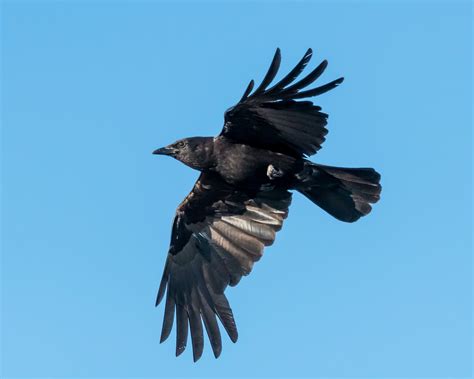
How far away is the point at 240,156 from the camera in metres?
14.8

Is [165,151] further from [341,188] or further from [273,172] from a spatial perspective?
[341,188]

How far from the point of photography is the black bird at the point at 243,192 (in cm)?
1413

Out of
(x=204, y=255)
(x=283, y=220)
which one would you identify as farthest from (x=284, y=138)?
(x=204, y=255)

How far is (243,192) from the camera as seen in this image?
1617 centimetres

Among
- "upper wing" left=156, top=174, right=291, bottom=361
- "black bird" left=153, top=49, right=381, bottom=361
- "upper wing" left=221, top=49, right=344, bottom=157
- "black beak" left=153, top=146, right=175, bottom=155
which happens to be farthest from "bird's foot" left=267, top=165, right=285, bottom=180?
"black beak" left=153, top=146, right=175, bottom=155

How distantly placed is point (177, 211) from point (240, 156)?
2.08 meters

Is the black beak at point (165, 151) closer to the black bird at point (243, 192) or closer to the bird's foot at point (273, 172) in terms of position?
the black bird at point (243, 192)

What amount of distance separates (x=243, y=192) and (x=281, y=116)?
2241mm

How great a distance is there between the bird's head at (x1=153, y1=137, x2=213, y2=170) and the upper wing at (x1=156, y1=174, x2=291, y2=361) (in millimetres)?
622

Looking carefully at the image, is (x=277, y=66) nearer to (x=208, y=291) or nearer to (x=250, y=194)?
(x=250, y=194)

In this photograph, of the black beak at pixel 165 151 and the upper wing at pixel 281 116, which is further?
the black beak at pixel 165 151

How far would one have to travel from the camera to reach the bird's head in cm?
1498

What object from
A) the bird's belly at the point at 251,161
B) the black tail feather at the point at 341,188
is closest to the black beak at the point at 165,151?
the bird's belly at the point at 251,161

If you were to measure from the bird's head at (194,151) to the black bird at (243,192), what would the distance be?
14 millimetres
